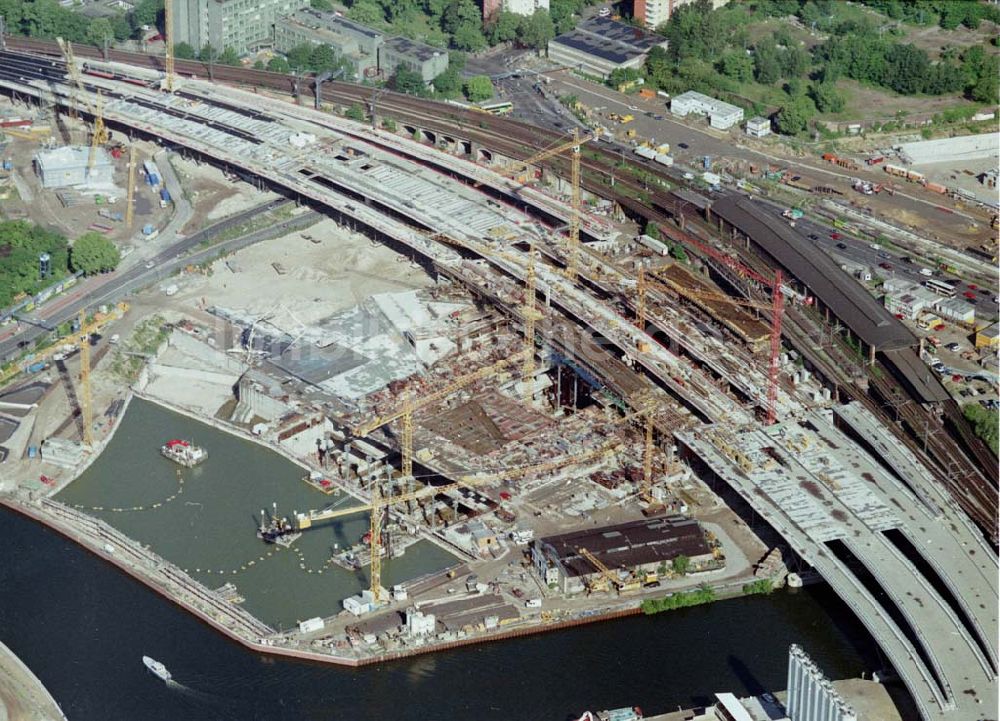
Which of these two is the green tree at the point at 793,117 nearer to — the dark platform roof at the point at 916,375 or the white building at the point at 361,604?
the dark platform roof at the point at 916,375

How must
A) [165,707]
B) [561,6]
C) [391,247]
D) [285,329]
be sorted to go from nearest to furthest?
[165,707] < [285,329] < [391,247] < [561,6]

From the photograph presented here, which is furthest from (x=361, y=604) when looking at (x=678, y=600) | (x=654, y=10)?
(x=654, y=10)

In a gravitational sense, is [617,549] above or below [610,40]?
below

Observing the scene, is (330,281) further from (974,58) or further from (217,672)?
(974,58)

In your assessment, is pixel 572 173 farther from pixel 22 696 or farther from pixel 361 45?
pixel 22 696

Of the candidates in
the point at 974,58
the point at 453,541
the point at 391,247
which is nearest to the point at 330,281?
the point at 391,247

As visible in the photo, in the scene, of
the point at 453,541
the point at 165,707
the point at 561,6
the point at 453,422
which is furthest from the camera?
the point at 561,6

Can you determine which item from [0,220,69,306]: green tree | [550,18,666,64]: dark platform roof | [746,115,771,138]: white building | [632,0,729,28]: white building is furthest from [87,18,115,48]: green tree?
[746,115,771,138]: white building
